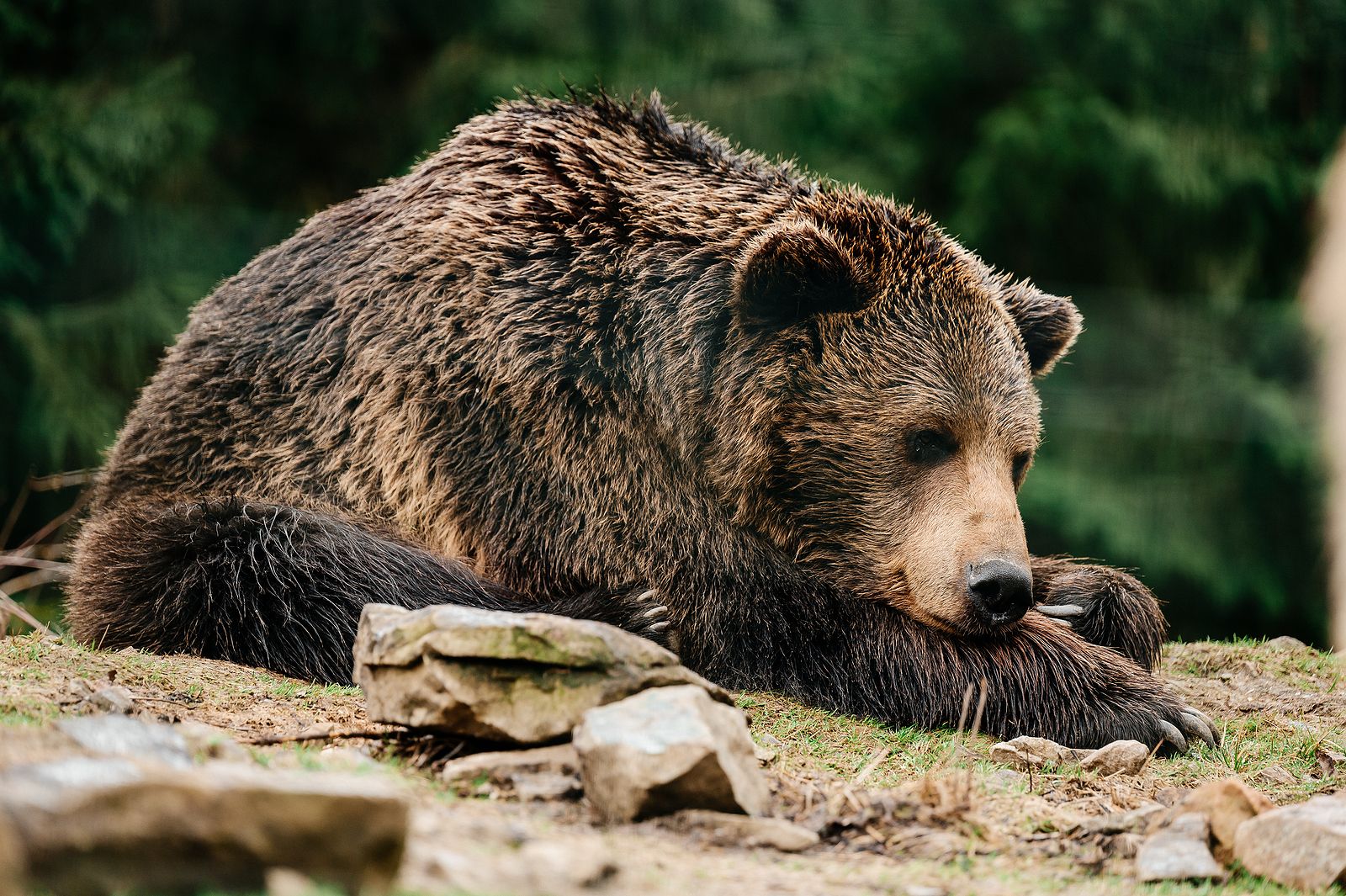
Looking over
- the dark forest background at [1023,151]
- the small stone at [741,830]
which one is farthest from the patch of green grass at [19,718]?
the dark forest background at [1023,151]

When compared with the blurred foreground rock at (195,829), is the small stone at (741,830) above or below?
below

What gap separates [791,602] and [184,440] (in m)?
2.39

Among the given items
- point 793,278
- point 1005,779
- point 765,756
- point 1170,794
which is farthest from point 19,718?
point 1170,794

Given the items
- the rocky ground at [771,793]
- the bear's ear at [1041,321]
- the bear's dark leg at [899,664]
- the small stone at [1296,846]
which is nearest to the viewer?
the rocky ground at [771,793]

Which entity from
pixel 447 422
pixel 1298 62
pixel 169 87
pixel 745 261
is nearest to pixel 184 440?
pixel 447 422

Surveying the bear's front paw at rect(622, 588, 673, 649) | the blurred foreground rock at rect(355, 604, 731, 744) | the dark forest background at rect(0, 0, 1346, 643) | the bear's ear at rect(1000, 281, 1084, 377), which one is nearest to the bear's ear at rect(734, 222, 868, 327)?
the bear's ear at rect(1000, 281, 1084, 377)

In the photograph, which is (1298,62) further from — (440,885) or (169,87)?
(440,885)

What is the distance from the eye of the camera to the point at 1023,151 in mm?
10930

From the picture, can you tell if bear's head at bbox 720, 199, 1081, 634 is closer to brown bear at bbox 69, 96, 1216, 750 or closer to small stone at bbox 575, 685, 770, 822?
brown bear at bbox 69, 96, 1216, 750

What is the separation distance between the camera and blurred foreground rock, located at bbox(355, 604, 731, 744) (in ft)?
9.02

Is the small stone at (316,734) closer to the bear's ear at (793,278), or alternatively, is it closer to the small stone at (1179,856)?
the small stone at (1179,856)

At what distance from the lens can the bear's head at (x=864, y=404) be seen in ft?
14.1

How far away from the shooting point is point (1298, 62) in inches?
442

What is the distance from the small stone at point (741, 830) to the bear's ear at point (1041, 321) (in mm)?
2889
